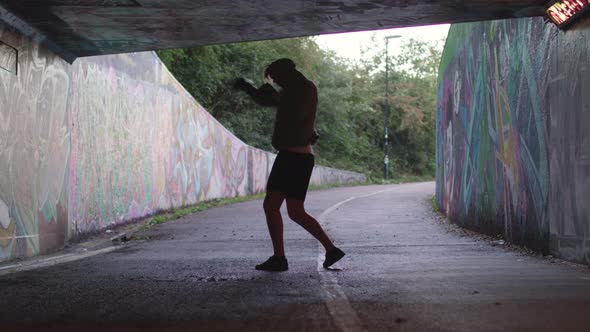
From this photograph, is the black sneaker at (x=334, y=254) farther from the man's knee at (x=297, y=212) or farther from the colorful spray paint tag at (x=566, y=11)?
→ the colorful spray paint tag at (x=566, y=11)

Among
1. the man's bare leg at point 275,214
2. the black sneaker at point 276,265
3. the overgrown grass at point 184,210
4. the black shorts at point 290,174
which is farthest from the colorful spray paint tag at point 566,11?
the overgrown grass at point 184,210

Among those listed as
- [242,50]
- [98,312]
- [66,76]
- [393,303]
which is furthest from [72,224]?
[242,50]

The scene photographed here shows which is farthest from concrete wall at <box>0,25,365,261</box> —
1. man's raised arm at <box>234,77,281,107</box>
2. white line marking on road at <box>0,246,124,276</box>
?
man's raised arm at <box>234,77,281,107</box>

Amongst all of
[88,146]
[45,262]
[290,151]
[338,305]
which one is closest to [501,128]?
[290,151]

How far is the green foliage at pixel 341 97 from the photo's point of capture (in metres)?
27.6

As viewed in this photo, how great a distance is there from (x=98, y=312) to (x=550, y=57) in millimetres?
5414

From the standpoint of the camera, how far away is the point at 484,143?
10.6 m

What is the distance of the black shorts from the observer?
256 inches

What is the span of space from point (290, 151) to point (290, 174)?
218 mm

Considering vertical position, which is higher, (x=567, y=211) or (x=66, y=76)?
(x=66, y=76)

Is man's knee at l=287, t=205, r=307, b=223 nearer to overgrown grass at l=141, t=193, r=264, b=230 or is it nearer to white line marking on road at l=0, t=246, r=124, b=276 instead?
white line marking on road at l=0, t=246, r=124, b=276

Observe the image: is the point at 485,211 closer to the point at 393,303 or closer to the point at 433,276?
the point at 433,276

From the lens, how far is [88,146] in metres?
10.9

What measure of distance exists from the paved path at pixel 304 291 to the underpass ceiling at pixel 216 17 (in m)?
2.74
